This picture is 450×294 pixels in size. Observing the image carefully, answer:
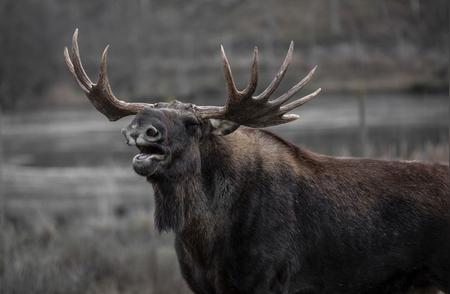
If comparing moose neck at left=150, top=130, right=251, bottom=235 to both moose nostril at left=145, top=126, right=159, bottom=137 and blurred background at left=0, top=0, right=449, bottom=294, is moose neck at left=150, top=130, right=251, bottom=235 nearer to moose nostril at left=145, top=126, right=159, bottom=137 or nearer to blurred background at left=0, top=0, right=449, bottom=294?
moose nostril at left=145, top=126, right=159, bottom=137

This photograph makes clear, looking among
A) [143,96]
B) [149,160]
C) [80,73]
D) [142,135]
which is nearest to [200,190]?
[149,160]

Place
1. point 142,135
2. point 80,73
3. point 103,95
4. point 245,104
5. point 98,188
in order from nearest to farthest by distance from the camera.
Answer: point 142,135
point 245,104
point 103,95
point 80,73
point 98,188

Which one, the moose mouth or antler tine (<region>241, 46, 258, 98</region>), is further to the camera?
antler tine (<region>241, 46, 258, 98</region>)

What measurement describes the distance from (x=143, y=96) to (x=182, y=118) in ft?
79.9

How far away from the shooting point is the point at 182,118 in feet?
16.1

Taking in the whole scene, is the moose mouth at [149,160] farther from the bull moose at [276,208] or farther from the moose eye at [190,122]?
the moose eye at [190,122]

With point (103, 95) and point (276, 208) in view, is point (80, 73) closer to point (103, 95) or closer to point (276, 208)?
point (103, 95)

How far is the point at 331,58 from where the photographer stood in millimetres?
34062

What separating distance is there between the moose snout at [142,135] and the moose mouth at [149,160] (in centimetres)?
7

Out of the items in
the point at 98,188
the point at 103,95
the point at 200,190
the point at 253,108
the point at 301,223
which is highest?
the point at 103,95

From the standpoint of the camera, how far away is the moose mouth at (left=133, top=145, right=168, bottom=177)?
455cm

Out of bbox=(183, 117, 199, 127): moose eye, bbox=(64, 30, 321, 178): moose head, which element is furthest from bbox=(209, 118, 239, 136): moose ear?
bbox=(183, 117, 199, 127): moose eye

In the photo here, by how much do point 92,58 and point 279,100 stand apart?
84.8 feet

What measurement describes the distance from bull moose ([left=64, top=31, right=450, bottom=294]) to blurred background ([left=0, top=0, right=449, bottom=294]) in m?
3.06
